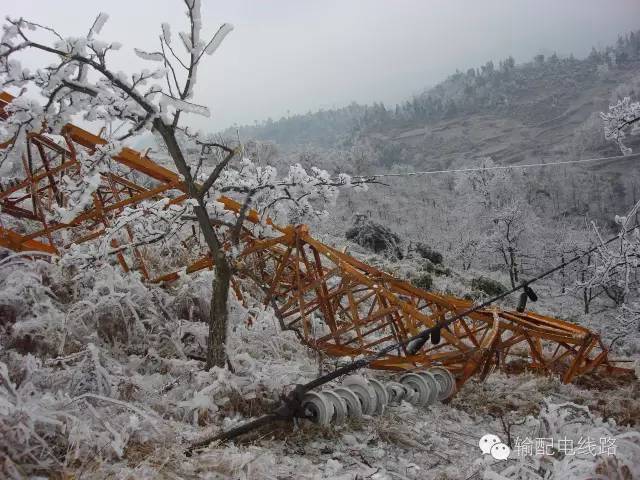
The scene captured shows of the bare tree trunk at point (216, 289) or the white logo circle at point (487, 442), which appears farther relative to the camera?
the bare tree trunk at point (216, 289)

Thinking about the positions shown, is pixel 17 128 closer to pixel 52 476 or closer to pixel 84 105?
pixel 84 105

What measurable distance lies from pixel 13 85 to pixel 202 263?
9.90ft

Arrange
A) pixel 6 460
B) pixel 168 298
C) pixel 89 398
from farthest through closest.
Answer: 1. pixel 168 298
2. pixel 89 398
3. pixel 6 460

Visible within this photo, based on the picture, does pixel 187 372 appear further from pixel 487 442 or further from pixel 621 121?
pixel 621 121

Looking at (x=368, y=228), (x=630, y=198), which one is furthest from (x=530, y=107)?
(x=368, y=228)

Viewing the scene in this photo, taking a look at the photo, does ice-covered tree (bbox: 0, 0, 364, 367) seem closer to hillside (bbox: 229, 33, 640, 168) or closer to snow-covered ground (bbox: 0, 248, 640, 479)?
snow-covered ground (bbox: 0, 248, 640, 479)

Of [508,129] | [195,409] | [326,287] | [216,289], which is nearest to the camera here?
[195,409]

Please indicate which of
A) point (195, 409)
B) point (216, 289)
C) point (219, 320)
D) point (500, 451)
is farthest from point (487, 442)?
point (216, 289)

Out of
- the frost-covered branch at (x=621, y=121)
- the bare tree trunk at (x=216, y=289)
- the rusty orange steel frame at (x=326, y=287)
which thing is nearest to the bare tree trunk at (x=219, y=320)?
the bare tree trunk at (x=216, y=289)

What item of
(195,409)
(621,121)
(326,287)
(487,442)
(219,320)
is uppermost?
(621,121)

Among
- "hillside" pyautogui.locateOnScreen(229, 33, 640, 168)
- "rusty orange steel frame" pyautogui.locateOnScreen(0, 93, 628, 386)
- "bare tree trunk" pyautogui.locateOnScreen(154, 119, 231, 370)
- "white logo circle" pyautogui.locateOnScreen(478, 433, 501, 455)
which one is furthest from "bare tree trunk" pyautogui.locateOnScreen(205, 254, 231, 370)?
"hillside" pyautogui.locateOnScreen(229, 33, 640, 168)

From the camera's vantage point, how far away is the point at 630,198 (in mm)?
86562

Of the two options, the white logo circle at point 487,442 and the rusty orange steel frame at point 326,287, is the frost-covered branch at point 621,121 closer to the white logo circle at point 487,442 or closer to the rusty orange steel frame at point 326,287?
the rusty orange steel frame at point 326,287

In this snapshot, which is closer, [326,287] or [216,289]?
[216,289]
